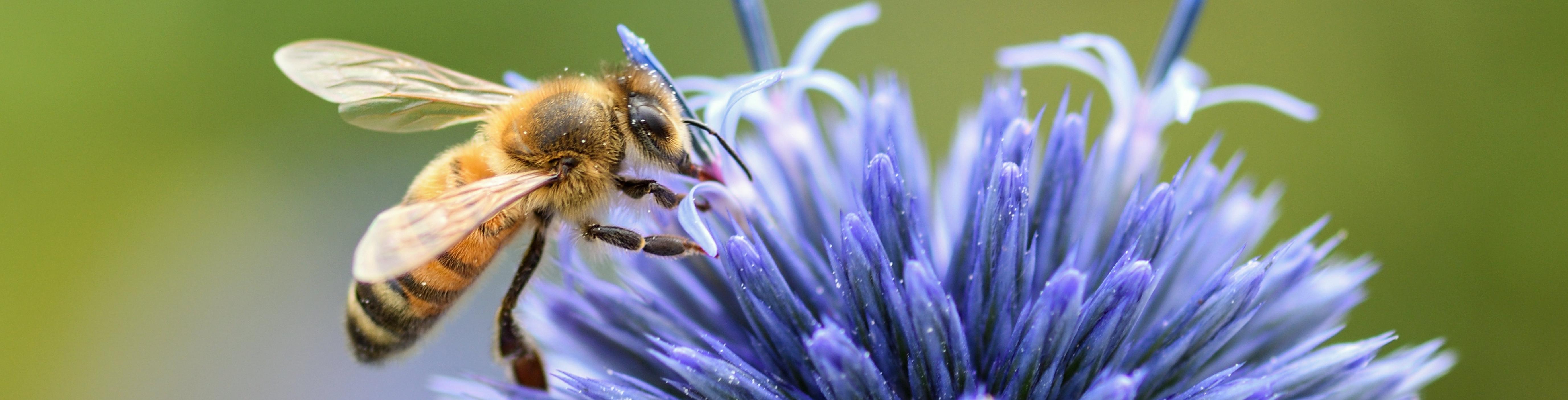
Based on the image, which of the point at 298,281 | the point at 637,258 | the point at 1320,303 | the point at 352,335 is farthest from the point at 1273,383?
the point at 298,281

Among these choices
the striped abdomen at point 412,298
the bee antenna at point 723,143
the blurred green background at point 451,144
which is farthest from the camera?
the blurred green background at point 451,144

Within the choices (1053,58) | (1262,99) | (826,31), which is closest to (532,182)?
(826,31)

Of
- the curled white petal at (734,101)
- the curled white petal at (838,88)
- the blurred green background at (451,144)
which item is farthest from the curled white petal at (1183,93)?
the blurred green background at (451,144)

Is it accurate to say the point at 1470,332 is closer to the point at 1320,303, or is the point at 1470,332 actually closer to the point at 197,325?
the point at 1320,303

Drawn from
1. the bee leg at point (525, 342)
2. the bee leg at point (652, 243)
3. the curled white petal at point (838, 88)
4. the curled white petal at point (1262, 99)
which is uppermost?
the curled white petal at point (1262, 99)

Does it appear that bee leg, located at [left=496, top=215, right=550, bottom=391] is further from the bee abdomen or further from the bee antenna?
the bee antenna

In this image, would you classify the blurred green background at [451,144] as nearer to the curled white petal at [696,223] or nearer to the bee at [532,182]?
the bee at [532,182]

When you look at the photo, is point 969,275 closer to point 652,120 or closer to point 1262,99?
A: point 652,120
